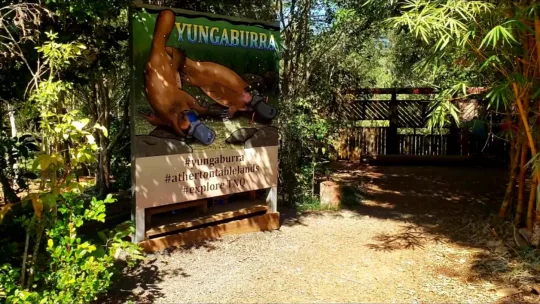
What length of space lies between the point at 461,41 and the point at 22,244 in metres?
3.96

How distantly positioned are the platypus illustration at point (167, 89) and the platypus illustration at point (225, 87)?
14cm

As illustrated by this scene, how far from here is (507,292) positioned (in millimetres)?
3982

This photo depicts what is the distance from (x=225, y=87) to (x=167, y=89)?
0.72 metres

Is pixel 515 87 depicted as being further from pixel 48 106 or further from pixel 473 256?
pixel 48 106

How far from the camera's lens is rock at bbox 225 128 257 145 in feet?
17.1

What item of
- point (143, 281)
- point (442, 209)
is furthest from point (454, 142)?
point (143, 281)

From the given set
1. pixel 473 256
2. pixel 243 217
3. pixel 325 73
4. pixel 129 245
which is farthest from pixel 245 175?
pixel 325 73

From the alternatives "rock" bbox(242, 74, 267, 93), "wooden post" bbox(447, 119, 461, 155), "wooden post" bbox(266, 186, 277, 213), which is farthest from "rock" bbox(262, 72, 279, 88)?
"wooden post" bbox(447, 119, 461, 155)

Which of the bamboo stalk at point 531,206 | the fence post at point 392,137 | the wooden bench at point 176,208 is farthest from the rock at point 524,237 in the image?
the fence post at point 392,137

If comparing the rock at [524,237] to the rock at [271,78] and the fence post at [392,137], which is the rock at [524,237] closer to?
the rock at [271,78]

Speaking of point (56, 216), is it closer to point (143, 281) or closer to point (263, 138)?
point (143, 281)

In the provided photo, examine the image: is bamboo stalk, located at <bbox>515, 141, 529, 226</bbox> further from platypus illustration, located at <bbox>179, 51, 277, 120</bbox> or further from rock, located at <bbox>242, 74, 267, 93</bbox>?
rock, located at <bbox>242, 74, 267, 93</bbox>

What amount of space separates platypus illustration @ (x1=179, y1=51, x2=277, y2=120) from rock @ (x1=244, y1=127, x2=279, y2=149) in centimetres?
16

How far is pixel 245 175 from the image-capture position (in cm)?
543
